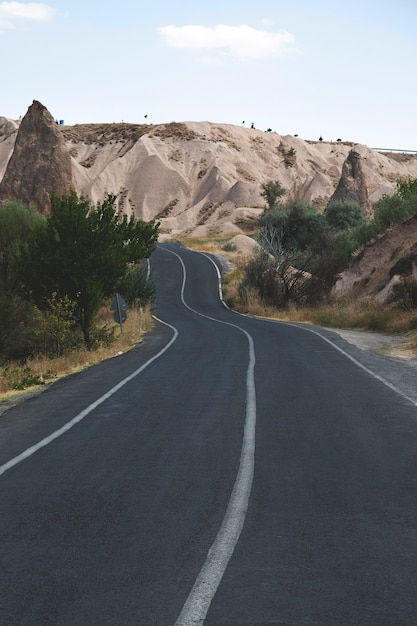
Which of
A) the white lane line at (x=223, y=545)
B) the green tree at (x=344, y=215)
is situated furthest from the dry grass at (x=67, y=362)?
the green tree at (x=344, y=215)

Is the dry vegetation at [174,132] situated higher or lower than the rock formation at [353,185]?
higher

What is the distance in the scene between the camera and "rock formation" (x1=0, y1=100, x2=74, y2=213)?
59.1 metres

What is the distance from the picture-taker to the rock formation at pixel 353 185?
92.1 meters

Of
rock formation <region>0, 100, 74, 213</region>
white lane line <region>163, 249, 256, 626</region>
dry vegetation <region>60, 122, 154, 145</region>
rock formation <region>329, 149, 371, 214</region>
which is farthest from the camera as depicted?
dry vegetation <region>60, 122, 154, 145</region>

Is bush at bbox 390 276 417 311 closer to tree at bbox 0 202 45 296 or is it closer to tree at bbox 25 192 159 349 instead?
tree at bbox 25 192 159 349

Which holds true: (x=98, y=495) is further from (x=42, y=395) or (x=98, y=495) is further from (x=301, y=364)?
(x=301, y=364)

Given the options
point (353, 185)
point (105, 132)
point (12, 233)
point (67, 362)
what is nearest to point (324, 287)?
point (12, 233)

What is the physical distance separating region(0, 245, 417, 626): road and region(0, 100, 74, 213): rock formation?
4541cm

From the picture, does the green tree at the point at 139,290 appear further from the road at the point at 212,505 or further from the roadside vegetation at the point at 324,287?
the road at the point at 212,505

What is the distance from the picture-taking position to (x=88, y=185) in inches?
5177

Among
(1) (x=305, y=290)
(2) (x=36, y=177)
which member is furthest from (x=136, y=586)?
(2) (x=36, y=177)

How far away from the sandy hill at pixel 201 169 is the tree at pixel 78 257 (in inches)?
2778

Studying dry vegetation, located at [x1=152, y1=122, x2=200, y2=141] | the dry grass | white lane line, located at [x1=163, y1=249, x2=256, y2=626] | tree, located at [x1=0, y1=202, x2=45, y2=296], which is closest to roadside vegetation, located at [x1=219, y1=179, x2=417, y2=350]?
the dry grass

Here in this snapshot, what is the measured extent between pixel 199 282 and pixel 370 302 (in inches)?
1313
